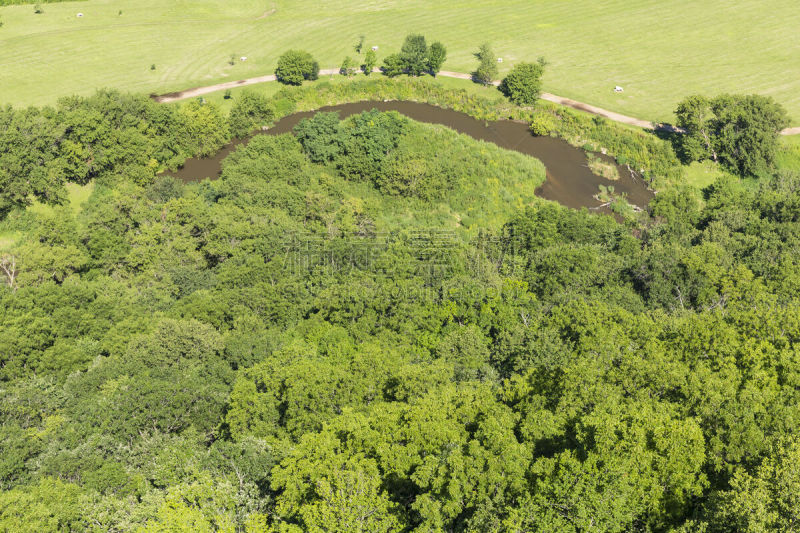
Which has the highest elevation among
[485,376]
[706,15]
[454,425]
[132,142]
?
[706,15]

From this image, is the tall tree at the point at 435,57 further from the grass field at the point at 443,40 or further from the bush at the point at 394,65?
the grass field at the point at 443,40

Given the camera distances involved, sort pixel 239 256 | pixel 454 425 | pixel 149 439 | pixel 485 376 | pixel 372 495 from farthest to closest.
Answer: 1. pixel 239 256
2. pixel 485 376
3. pixel 149 439
4. pixel 454 425
5. pixel 372 495

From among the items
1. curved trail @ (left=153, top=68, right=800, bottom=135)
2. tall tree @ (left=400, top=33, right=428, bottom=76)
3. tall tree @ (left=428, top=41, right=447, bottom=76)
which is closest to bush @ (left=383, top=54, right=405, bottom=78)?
tall tree @ (left=400, top=33, right=428, bottom=76)

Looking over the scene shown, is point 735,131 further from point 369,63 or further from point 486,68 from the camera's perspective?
point 369,63

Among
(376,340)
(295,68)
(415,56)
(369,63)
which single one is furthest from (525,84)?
(376,340)

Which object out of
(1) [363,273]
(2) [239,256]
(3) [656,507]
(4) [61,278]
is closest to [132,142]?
(4) [61,278]

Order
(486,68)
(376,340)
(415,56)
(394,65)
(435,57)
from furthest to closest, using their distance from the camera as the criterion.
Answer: (435,57) < (415,56) < (394,65) < (486,68) < (376,340)

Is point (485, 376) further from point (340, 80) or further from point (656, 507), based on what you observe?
point (340, 80)
